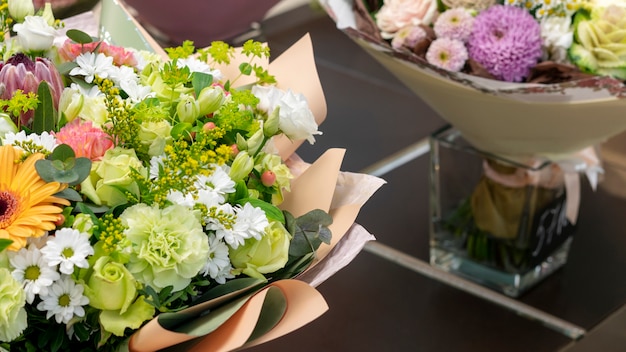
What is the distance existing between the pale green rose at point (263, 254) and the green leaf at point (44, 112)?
0.18m

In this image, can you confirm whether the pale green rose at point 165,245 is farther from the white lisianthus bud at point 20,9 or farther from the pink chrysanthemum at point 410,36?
the pink chrysanthemum at point 410,36

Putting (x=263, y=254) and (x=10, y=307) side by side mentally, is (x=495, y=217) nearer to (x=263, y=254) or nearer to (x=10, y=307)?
(x=263, y=254)

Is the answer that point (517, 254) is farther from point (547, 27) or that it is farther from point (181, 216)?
point (181, 216)

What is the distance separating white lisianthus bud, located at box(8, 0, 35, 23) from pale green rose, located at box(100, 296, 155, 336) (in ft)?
1.07

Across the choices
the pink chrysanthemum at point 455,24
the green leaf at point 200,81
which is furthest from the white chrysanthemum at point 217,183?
the pink chrysanthemum at point 455,24

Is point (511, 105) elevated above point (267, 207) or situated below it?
below

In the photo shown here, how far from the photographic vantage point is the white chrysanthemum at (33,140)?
27.0 inches

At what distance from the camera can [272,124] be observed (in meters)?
0.76

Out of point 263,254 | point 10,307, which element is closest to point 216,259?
point 263,254

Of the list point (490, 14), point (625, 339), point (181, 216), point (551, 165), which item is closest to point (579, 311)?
point (625, 339)

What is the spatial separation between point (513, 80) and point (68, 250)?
681mm

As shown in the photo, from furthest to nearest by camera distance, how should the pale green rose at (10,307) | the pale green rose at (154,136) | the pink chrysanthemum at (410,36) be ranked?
1. the pink chrysanthemum at (410,36)
2. the pale green rose at (154,136)
3. the pale green rose at (10,307)

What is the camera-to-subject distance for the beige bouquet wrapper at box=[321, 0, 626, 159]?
3.61ft

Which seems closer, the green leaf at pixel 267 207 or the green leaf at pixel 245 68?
the green leaf at pixel 267 207
